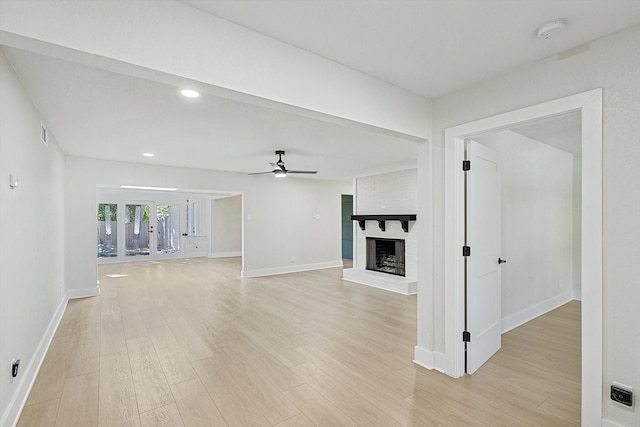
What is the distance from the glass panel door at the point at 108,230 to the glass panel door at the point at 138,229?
1.02 feet

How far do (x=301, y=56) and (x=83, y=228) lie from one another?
5539 mm

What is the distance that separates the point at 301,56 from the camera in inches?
81.0

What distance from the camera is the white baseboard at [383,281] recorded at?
5.82 metres

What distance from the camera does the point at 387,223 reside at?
675 centimetres

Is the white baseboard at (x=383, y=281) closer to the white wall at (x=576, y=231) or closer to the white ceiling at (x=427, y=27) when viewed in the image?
the white wall at (x=576, y=231)

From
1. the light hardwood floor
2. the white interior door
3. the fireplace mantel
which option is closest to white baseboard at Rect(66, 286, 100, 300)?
the light hardwood floor

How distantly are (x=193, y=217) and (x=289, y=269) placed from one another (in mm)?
6041

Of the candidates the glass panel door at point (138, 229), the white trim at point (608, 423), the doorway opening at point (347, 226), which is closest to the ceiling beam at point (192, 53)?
the white trim at point (608, 423)

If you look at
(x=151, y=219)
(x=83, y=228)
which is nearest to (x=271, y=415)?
(x=83, y=228)

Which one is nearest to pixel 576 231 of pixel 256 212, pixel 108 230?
pixel 256 212

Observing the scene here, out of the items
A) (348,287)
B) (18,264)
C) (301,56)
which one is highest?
(301,56)

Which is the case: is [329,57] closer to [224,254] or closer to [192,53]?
[192,53]

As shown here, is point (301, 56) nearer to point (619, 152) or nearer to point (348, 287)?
point (619, 152)

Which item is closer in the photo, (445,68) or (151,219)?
(445,68)
